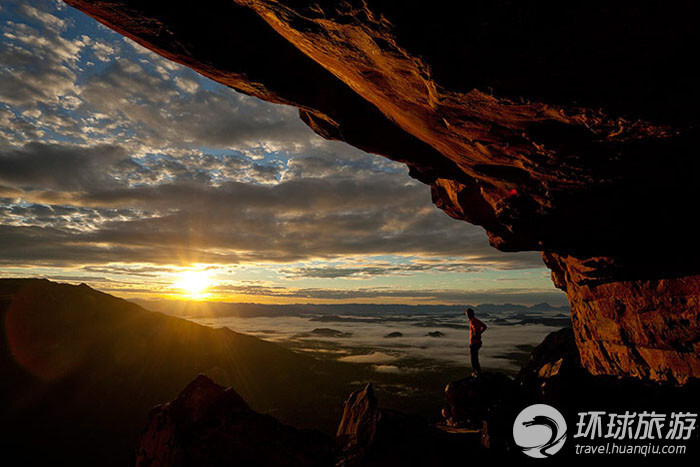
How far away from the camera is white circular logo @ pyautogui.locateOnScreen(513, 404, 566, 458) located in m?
8.53

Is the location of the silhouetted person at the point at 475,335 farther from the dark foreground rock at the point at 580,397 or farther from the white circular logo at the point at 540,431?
the white circular logo at the point at 540,431

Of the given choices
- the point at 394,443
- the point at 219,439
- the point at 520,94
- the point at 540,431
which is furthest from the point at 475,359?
the point at 520,94

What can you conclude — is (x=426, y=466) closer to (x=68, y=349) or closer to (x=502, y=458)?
(x=502, y=458)

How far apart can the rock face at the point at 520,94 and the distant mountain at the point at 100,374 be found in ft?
211

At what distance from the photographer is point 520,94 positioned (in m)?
6.00

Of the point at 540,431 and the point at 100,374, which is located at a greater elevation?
the point at 540,431

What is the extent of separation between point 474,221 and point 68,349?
8638 centimetres

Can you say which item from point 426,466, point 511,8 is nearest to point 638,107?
point 511,8

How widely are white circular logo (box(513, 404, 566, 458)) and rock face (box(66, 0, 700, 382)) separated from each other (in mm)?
6879

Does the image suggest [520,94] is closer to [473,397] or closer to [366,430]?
[366,430]

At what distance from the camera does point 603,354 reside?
19.6 metres

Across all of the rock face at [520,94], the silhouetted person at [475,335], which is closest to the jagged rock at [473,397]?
the silhouetted person at [475,335]

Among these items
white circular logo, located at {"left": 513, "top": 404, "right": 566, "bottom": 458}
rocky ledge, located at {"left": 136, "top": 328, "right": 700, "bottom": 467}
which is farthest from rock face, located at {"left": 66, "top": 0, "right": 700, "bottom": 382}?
white circular logo, located at {"left": 513, "top": 404, "right": 566, "bottom": 458}

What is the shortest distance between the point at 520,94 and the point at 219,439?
1282cm
